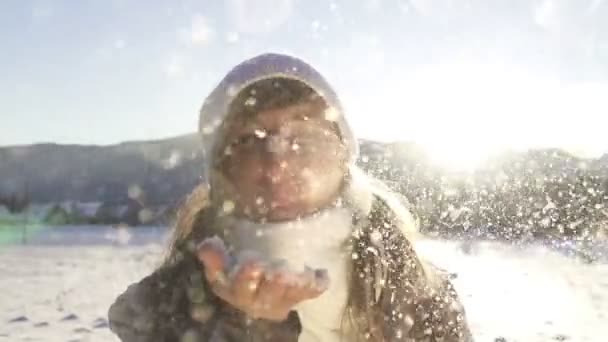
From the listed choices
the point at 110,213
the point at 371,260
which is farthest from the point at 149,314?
the point at 110,213

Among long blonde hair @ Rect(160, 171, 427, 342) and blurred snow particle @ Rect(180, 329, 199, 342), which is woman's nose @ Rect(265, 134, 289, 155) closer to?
long blonde hair @ Rect(160, 171, 427, 342)

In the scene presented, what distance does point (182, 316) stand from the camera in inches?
69.2

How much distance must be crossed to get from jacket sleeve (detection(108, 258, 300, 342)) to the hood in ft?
0.88

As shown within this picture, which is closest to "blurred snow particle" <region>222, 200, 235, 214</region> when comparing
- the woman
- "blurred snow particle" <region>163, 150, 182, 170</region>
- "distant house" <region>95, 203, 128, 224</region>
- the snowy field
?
the woman

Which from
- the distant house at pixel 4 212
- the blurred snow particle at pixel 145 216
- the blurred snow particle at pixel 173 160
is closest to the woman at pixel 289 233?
the blurred snow particle at pixel 145 216

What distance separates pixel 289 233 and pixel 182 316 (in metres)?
0.30

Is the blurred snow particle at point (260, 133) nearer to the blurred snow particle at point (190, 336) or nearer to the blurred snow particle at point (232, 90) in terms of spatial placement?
the blurred snow particle at point (232, 90)

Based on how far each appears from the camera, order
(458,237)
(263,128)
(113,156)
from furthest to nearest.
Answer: (113,156) → (458,237) → (263,128)

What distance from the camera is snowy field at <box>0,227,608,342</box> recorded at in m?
6.28

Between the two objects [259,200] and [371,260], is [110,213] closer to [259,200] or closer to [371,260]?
[371,260]

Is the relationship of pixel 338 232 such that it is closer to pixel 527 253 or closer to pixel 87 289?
pixel 87 289

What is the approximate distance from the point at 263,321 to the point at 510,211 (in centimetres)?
2083

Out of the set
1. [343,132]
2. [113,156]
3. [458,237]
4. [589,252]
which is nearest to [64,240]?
[458,237]

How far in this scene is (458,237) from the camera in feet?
67.4
